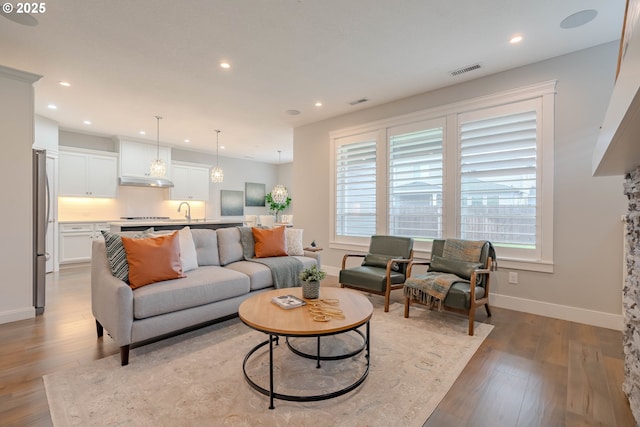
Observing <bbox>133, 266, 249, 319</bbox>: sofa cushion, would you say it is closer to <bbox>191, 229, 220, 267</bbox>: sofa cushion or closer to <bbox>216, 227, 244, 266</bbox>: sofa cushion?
<bbox>191, 229, 220, 267</bbox>: sofa cushion

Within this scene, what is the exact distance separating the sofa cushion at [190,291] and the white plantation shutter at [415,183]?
8.59 feet

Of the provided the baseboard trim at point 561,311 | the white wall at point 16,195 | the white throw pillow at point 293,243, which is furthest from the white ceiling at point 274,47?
the baseboard trim at point 561,311

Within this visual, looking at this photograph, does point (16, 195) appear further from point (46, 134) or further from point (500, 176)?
point (500, 176)

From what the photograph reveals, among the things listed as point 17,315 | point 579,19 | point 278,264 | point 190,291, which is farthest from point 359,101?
point 17,315

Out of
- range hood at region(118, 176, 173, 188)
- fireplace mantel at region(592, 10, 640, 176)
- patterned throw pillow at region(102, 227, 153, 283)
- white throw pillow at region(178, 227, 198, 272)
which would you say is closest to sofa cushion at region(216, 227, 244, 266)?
white throw pillow at region(178, 227, 198, 272)

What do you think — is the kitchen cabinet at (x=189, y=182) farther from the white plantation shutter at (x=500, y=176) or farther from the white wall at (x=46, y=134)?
the white plantation shutter at (x=500, y=176)

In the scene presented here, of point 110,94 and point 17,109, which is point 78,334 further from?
point 110,94

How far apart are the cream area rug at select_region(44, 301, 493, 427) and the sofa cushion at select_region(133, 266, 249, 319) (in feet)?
1.18

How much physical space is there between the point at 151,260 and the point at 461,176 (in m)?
3.81

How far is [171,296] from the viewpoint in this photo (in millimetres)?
2498

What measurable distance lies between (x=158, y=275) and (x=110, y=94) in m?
3.36

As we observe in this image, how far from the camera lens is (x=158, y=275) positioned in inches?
103

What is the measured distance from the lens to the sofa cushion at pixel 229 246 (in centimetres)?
363

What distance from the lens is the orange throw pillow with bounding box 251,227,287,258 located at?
12.6 ft
